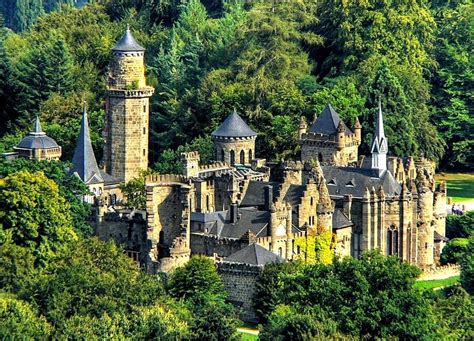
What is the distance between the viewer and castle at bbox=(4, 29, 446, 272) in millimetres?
106688

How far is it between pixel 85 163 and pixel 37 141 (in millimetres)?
6336

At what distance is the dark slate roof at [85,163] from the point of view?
4616 inches

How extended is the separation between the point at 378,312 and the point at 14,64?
59.9m

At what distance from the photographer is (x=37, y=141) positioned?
404ft

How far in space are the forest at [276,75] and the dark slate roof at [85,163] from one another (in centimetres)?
591

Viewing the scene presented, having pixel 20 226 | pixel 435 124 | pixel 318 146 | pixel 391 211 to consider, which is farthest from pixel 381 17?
pixel 20 226

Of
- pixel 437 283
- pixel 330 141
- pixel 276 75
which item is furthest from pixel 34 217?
pixel 276 75

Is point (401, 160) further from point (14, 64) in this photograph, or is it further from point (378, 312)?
point (14, 64)

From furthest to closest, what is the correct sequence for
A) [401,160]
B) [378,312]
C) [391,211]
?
[401,160] < [391,211] < [378,312]

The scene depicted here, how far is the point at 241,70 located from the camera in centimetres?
13538

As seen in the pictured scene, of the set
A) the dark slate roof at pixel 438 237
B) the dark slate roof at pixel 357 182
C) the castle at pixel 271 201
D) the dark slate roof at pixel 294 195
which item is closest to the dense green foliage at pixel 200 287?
the castle at pixel 271 201

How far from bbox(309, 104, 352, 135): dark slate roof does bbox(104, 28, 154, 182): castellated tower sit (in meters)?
10.6

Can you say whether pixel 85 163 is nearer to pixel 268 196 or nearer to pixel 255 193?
pixel 255 193

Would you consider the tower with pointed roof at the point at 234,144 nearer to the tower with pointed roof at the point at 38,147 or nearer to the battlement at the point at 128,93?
the battlement at the point at 128,93
